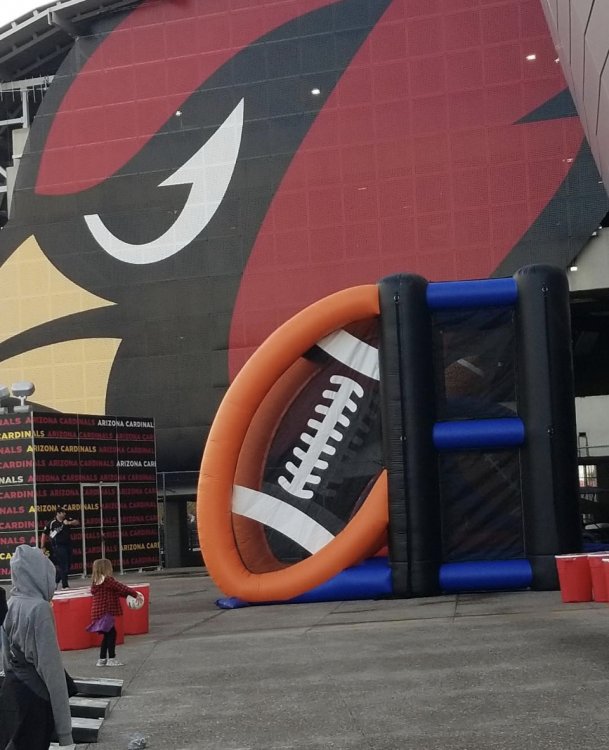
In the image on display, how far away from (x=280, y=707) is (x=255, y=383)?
897cm

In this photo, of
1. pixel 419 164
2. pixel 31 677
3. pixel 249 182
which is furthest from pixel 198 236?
pixel 31 677

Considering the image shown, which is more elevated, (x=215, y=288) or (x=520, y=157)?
(x=520, y=157)

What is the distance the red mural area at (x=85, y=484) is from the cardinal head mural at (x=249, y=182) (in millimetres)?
3246

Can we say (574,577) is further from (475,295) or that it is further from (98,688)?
(98,688)

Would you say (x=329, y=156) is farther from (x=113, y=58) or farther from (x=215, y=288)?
(x=113, y=58)

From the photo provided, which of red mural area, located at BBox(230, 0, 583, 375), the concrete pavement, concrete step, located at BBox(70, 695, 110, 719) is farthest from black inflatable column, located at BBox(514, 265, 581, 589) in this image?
red mural area, located at BBox(230, 0, 583, 375)

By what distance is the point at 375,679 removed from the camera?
10.4m

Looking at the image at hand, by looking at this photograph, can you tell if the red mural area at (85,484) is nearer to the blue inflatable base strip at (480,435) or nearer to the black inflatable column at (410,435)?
the black inflatable column at (410,435)

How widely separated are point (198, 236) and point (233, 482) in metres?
16.2

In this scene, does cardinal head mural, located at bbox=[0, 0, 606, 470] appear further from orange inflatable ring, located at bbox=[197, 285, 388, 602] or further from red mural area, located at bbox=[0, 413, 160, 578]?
orange inflatable ring, located at bbox=[197, 285, 388, 602]

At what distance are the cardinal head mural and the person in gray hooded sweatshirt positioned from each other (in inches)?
1008

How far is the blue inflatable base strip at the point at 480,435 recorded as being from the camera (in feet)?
56.9

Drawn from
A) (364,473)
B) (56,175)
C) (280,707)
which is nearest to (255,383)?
(364,473)

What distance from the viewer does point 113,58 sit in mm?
34438
